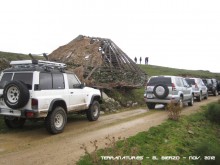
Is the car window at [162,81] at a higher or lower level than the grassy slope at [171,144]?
higher

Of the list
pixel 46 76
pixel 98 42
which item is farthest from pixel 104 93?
pixel 46 76

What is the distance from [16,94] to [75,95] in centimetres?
274

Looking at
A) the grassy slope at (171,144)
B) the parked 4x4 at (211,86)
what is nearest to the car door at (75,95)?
the grassy slope at (171,144)

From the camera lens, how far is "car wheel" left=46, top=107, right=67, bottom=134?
1032 cm

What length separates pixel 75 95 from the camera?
1207 cm

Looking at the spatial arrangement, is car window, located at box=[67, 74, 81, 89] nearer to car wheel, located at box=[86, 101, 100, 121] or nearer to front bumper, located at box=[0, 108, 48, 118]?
car wheel, located at box=[86, 101, 100, 121]

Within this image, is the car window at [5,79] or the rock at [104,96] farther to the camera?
the rock at [104,96]

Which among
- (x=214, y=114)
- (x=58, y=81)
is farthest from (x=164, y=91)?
(x=58, y=81)

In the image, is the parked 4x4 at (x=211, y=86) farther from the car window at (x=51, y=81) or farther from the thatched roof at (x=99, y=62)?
the car window at (x=51, y=81)

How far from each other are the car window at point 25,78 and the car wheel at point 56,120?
1.19 metres

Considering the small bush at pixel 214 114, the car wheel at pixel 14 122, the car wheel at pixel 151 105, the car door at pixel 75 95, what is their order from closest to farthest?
1. the car wheel at pixel 14 122
2. the car door at pixel 75 95
3. the small bush at pixel 214 114
4. the car wheel at pixel 151 105

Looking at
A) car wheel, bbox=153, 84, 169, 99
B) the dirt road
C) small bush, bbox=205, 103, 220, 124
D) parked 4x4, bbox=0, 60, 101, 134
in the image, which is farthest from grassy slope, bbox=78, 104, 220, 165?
car wheel, bbox=153, 84, 169, 99

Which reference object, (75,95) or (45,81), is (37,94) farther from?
(75,95)

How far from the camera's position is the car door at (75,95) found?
11.8 m
